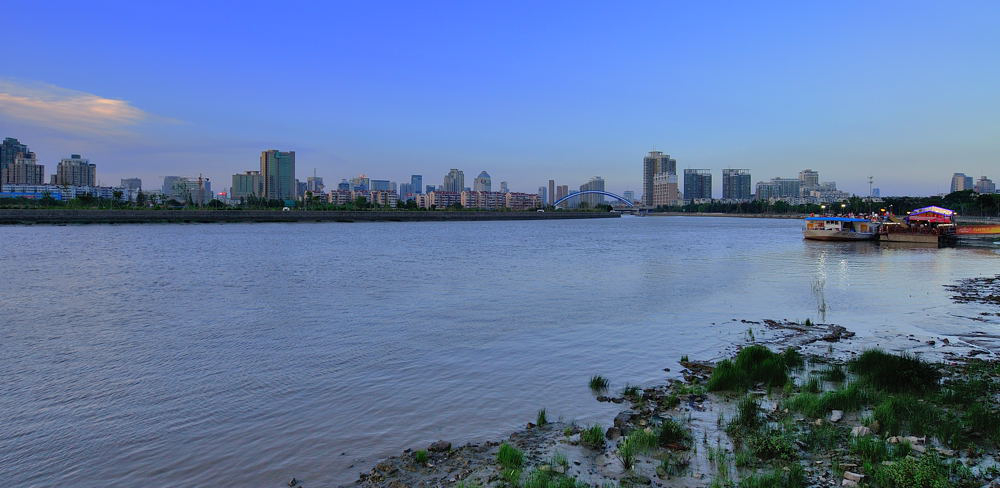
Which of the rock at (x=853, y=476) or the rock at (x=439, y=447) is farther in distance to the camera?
the rock at (x=439, y=447)

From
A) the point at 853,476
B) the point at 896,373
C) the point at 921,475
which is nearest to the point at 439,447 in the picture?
the point at 853,476

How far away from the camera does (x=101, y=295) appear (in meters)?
23.3

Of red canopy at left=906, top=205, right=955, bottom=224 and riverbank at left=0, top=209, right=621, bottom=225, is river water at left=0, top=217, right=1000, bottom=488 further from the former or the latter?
riverbank at left=0, top=209, right=621, bottom=225

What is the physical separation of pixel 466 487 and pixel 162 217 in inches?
4501

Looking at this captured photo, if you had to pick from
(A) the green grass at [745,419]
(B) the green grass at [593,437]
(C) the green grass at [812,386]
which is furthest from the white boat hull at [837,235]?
(B) the green grass at [593,437]

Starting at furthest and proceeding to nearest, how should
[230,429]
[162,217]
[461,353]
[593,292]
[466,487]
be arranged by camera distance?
[162,217] < [593,292] < [461,353] < [230,429] < [466,487]

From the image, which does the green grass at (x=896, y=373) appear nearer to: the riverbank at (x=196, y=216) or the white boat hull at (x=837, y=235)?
the white boat hull at (x=837, y=235)

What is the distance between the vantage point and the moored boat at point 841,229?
63438mm

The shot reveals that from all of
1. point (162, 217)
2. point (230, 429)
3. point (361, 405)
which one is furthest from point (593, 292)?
point (162, 217)

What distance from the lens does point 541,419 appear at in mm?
9000

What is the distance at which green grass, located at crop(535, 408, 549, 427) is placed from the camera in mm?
8933

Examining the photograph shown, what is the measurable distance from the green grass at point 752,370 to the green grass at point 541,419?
3.22 meters

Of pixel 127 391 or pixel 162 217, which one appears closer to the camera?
pixel 127 391

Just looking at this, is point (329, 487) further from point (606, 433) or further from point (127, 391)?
point (127, 391)
